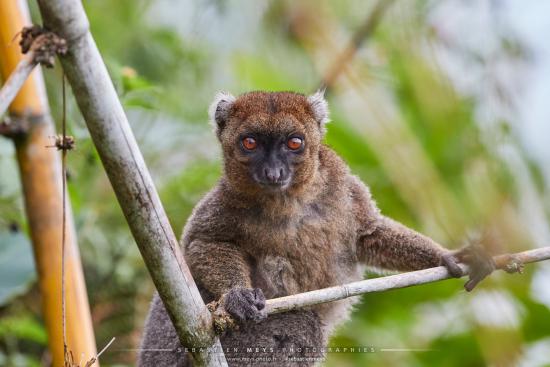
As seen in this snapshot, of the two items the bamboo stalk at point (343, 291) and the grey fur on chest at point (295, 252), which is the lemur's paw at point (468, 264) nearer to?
the bamboo stalk at point (343, 291)

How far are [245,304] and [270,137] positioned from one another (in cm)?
152

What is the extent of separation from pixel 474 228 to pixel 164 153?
6.78 m

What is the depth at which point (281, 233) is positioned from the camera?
584 centimetres

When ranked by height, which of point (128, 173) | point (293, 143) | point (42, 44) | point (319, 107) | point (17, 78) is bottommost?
point (128, 173)

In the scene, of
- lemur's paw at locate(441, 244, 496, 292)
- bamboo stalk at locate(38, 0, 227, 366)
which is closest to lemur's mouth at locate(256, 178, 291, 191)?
lemur's paw at locate(441, 244, 496, 292)

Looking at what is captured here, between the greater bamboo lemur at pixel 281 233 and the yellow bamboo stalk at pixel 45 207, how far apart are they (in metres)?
0.79

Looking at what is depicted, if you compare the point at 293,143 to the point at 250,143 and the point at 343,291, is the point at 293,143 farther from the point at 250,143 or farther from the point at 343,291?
the point at 343,291

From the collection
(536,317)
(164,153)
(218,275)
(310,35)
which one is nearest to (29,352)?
(164,153)

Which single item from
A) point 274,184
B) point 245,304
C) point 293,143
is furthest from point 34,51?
point 293,143

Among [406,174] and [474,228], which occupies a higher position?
[406,174]

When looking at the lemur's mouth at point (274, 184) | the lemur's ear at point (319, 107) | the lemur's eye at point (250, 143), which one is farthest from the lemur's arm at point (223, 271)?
the lemur's ear at point (319, 107)

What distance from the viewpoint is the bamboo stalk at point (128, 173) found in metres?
3.25

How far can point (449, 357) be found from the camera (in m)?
8.45

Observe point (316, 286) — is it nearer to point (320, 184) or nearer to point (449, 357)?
point (320, 184)
